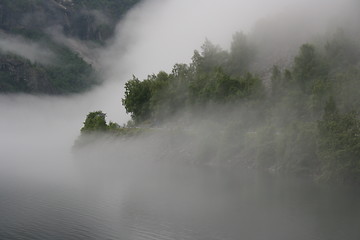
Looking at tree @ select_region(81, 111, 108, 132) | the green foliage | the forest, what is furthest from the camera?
tree @ select_region(81, 111, 108, 132)

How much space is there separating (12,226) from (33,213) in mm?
6223

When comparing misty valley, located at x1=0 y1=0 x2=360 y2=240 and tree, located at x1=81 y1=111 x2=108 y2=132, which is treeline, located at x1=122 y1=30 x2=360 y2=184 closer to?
misty valley, located at x1=0 y1=0 x2=360 y2=240

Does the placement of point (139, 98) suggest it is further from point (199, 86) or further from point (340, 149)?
point (340, 149)

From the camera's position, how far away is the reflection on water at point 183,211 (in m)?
46.5

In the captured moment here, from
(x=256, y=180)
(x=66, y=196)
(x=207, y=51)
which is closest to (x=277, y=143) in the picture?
(x=256, y=180)

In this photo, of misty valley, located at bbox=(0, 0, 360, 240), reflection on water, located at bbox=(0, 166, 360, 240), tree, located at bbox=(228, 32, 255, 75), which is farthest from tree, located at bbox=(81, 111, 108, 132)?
reflection on water, located at bbox=(0, 166, 360, 240)

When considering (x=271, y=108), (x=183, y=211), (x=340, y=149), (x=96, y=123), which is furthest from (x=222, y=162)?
(x=96, y=123)

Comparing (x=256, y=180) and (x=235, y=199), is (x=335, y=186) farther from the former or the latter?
(x=235, y=199)

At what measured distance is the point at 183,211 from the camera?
56.9 meters

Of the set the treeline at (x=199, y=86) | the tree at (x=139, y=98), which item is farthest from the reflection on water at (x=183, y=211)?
the tree at (x=139, y=98)

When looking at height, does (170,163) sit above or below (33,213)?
above

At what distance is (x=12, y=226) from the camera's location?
157 ft

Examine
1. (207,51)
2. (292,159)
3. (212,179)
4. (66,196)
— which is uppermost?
(207,51)

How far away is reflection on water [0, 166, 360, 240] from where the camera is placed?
4650cm
